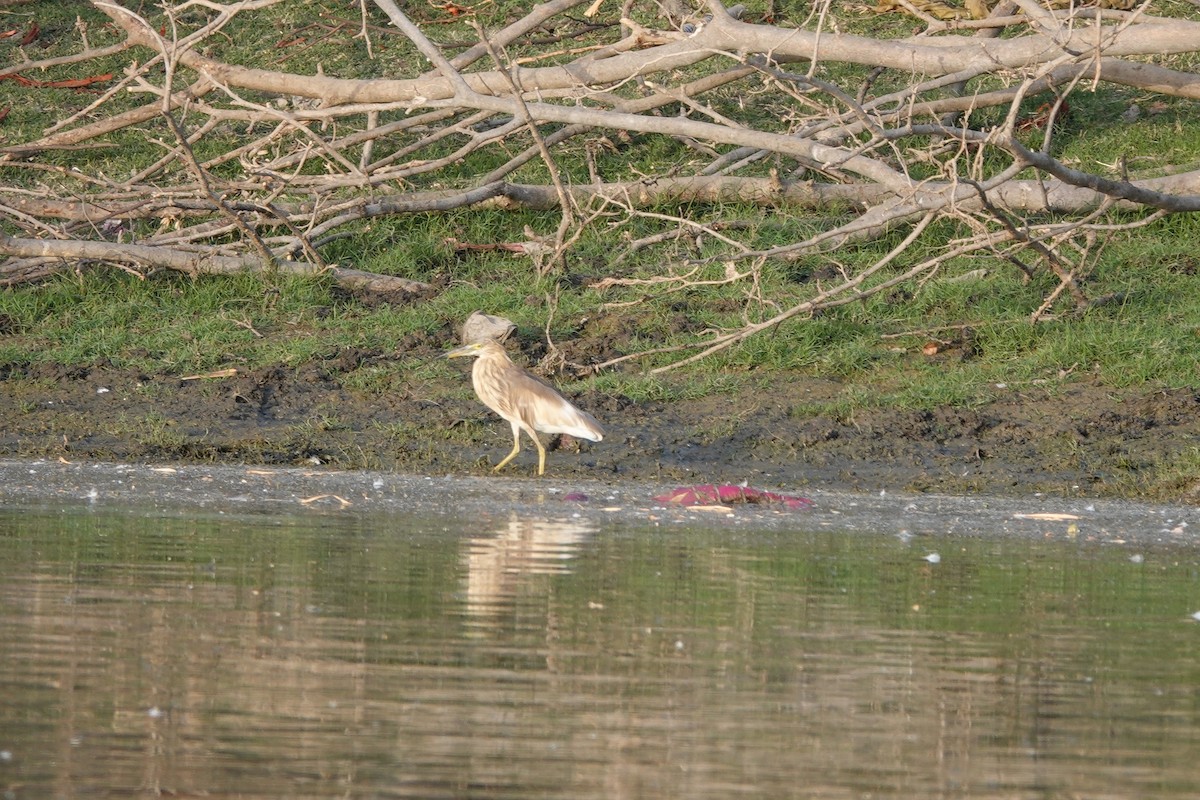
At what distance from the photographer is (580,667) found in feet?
16.3

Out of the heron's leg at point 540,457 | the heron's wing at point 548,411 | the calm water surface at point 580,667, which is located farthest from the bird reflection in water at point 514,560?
the heron's leg at point 540,457

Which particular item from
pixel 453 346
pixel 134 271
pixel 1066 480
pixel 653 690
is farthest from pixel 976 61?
pixel 653 690

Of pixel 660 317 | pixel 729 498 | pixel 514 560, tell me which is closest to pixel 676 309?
pixel 660 317

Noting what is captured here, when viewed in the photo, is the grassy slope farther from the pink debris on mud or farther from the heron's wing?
the pink debris on mud

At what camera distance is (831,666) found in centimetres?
511

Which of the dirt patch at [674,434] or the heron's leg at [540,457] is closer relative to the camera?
the dirt patch at [674,434]

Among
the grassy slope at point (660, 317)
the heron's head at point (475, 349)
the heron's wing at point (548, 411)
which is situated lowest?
the heron's wing at point (548, 411)

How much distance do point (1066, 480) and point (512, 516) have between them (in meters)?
3.29

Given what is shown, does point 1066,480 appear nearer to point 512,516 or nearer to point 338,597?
point 512,516

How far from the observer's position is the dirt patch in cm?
999

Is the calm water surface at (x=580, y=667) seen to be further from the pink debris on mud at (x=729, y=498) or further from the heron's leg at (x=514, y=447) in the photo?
the heron's leg at (x=514, y=447)

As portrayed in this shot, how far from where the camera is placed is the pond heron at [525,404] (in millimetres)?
10031

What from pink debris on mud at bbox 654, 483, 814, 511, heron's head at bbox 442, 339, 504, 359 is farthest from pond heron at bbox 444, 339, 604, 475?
pink debris on mud at bbox 654, 483, 814, 511

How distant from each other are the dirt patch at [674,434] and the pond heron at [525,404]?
24 centimetres
